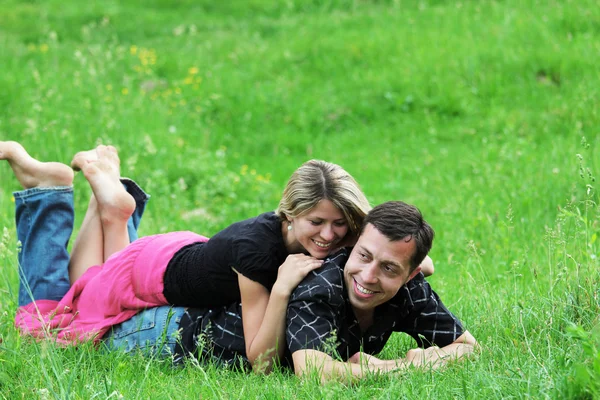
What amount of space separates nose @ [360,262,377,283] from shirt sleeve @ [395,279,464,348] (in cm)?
37

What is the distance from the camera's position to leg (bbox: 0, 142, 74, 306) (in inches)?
193

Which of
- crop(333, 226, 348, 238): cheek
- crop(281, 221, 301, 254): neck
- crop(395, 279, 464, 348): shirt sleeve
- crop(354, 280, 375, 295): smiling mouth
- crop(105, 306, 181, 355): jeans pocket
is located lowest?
crop(105, 306, 181, 355): jeans pocket

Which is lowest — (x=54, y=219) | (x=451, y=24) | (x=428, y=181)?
(x=428, y=181)

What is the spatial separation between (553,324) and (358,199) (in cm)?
106

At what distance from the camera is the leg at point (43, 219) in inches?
193

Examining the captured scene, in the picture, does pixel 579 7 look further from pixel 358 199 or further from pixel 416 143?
pixel 358 199

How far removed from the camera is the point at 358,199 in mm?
4020

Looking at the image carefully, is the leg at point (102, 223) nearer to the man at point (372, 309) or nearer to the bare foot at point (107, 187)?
the bare foot at point (107, 187)

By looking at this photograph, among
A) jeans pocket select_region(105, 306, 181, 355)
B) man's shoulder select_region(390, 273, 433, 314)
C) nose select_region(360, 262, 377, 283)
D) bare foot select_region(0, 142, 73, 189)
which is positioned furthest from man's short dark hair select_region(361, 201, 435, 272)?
bare foot select_region(0, 142, 73, 189)

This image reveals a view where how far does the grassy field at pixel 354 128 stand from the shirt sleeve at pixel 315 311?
0.60 ft

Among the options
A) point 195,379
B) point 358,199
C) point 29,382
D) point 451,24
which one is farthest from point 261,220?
point 451,24

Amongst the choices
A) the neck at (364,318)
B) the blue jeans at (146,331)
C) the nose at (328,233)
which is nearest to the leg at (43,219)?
the blue jeans at (146,331)

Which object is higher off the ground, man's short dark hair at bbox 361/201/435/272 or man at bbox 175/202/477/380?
man's short dark hair at bbox 361/201/435/272

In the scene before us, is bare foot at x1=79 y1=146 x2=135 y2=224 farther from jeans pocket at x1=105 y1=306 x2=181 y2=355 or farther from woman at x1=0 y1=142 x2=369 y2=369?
jeans pocket at x1=105 y1=306 x2=181 y2=355
